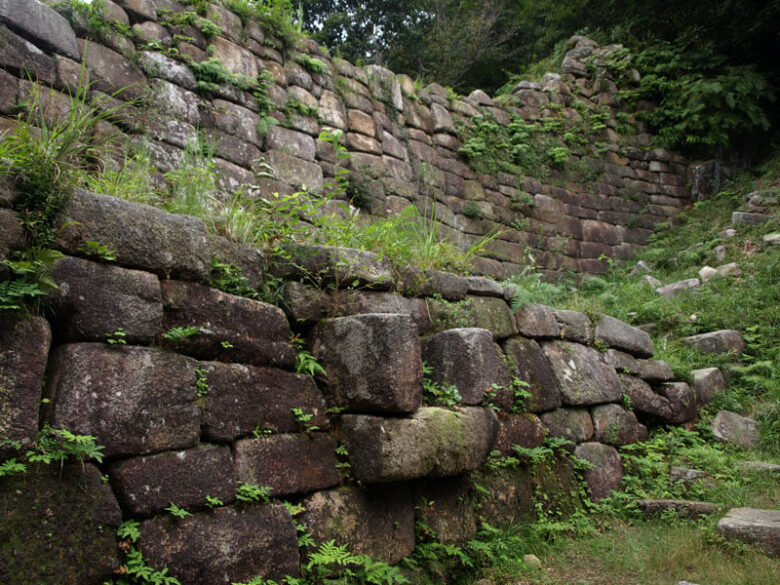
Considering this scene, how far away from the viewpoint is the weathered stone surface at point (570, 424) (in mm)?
4438

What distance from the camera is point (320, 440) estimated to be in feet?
10.2

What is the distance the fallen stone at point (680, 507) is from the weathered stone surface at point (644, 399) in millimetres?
1200

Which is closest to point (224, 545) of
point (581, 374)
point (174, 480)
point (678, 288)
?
point (174, 480)

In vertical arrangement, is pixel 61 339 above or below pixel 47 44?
below

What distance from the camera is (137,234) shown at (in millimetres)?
2643

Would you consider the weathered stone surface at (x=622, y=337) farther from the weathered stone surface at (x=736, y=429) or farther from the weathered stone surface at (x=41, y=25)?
the weathered stone surface at (x=41, y=25)

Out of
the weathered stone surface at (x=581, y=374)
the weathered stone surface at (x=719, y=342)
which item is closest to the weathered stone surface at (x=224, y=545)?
the weathered stone surface at (x=581, y=374)

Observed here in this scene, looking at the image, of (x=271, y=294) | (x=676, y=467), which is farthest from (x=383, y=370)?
(x=676, y=467)

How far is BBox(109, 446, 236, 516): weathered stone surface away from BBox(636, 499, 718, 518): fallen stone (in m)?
3.20

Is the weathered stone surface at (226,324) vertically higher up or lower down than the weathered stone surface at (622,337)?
lower down

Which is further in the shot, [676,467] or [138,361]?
[676,467]

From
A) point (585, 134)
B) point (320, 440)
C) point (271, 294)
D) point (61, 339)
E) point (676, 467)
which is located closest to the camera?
point (61, 339)

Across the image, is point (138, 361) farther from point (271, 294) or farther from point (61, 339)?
point (271, 294)

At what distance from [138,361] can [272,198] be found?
3.68 meters
